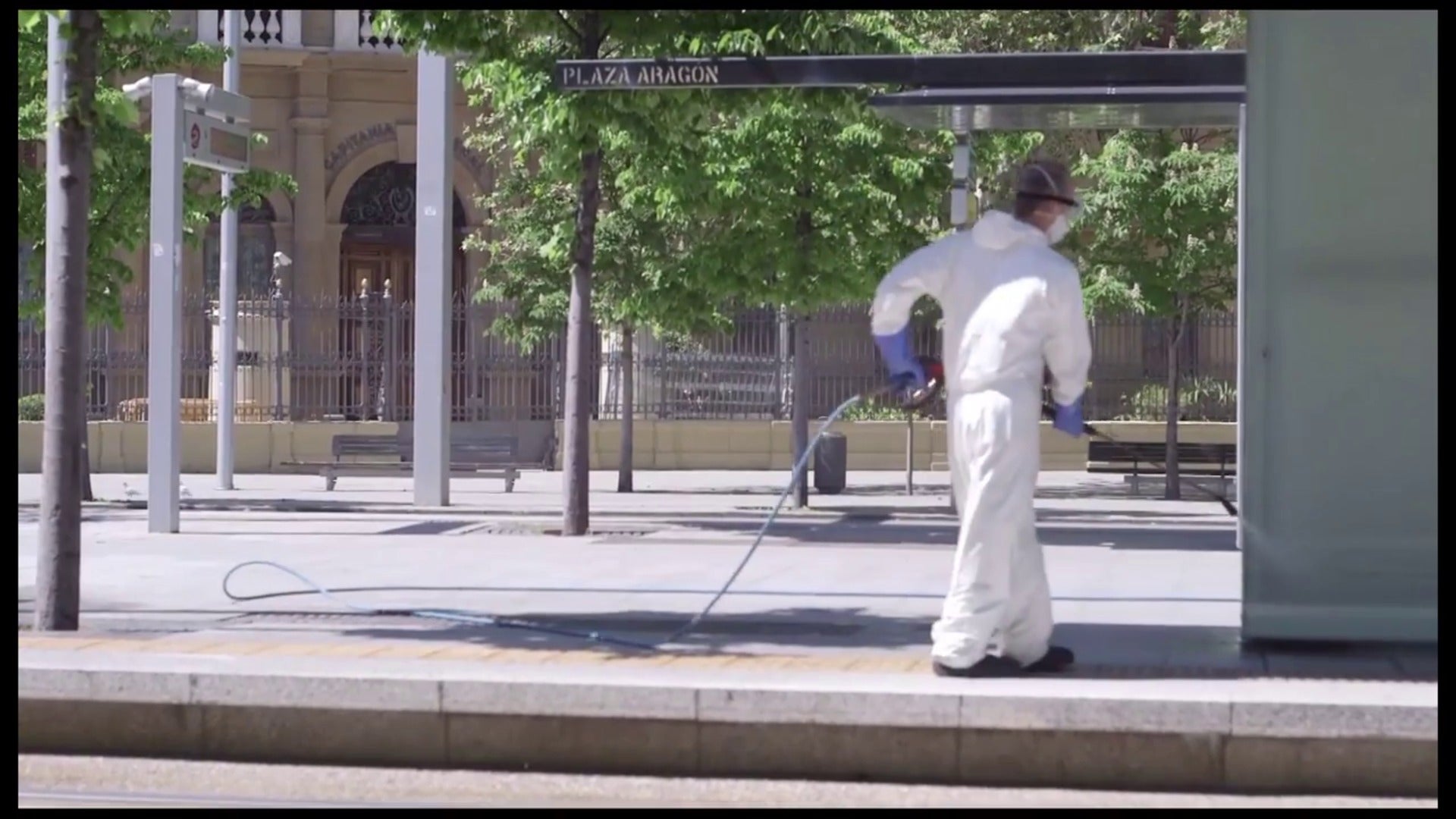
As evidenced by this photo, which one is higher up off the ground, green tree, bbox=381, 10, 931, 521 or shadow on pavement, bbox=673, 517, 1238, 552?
green tree, bbox=381, 10, 931, 521

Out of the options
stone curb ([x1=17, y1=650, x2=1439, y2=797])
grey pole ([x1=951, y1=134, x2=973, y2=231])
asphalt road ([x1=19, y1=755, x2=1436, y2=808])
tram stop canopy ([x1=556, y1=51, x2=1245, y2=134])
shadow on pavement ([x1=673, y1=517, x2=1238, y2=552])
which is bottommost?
asphalt road ([x1=19, y1=755, x2=1436, y2=808])

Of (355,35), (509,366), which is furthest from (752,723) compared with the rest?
(355,35)

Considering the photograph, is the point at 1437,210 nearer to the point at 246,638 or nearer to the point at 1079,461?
the point at 246,638

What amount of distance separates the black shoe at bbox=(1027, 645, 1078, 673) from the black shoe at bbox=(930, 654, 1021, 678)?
103 millimetres

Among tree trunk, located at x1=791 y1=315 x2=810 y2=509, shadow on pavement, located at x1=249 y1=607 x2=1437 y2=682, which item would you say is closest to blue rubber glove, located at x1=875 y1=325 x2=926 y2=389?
shadow on pavement, located at x1=249 y1=607 x2=1437 y2=682

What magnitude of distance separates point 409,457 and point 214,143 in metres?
8.47

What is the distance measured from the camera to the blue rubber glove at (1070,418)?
7180 millimetres

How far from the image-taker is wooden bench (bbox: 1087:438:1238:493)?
68.5ft

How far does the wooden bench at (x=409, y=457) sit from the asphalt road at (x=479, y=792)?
1424cm

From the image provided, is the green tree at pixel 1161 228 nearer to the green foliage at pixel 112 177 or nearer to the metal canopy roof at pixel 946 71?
the green foliage at pixel 112 177

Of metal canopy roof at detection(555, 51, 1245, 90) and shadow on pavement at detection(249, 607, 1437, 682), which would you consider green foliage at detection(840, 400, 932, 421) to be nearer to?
metal canopy roof at detection(555, 51, 1245, 90)

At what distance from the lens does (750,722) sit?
22.0 feet

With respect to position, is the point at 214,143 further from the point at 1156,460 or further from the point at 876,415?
the point at 876,415

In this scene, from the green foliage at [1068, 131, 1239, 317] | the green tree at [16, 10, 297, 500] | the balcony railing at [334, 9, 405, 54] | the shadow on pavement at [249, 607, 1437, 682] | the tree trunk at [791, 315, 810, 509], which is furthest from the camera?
the balcony railing at [334, 9, 405, 54]
